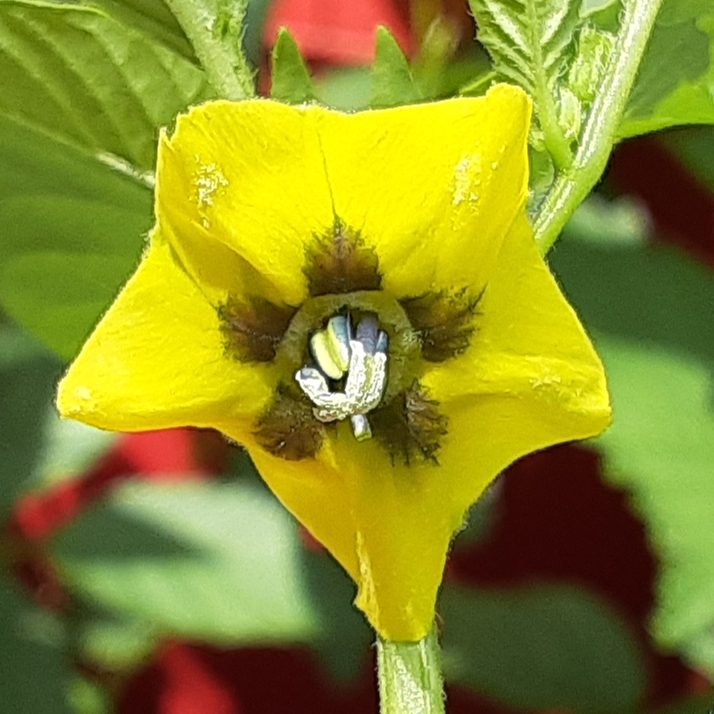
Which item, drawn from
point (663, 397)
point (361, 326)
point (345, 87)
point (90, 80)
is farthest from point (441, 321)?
point (345, 87)

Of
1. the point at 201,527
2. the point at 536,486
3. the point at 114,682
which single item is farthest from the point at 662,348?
the point at 114,682

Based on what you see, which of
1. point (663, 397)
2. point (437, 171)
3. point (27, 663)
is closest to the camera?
point (437, 171)

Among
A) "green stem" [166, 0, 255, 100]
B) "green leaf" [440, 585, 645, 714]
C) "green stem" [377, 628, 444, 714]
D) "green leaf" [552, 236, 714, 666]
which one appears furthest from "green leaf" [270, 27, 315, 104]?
"green leaf" [440, 585, 645, 714]

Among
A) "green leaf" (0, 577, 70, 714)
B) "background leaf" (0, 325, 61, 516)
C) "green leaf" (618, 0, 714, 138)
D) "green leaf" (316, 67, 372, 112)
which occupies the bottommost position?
"green leaf" (0, 577, 70, 714)

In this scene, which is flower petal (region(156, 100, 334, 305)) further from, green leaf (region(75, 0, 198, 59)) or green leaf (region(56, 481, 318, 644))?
green leaf (region(56, 481, 318, 644))

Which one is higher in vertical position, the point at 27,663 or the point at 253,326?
the point at 253,326

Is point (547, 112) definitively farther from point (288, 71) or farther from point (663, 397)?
point (663, 397)
